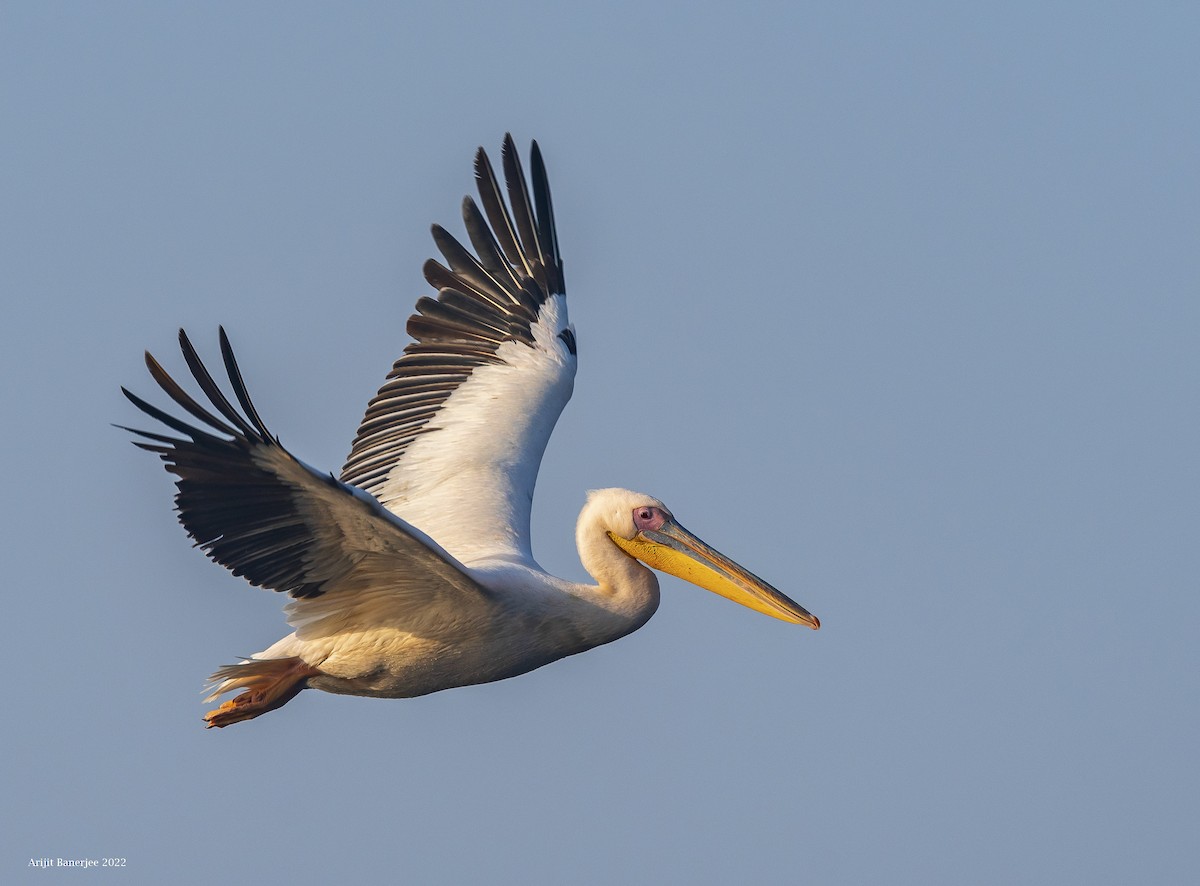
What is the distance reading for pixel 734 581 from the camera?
433 inches

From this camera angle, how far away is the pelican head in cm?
1094

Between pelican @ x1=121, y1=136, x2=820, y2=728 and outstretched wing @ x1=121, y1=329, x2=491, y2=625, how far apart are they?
1 centimetres

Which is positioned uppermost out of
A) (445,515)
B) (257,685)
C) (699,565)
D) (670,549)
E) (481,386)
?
(481,386)

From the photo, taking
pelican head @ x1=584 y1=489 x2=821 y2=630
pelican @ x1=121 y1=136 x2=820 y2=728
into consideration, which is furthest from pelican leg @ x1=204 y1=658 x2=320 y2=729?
pelican head @ x1=584 y1=489 x2=821 y2=630

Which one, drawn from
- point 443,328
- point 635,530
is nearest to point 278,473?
point 635,530

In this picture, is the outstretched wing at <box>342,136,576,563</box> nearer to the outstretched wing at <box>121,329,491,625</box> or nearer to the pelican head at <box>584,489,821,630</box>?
the pelican head at <box>584,489,821,630</box>

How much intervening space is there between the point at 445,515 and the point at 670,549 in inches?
59.3

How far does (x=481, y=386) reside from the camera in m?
12.9

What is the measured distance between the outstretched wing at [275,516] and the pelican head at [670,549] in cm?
135

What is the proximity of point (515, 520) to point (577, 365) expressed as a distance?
2.11 m

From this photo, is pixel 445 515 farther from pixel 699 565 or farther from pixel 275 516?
pixel 275 516

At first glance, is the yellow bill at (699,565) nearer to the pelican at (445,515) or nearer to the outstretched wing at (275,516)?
the pelican at (445,515)

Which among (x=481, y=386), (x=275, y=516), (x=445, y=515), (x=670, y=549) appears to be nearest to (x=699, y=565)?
(x=670, y=549)

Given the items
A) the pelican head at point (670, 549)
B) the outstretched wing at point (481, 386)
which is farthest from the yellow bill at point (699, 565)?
the outstretched wing at point (481, 386)
